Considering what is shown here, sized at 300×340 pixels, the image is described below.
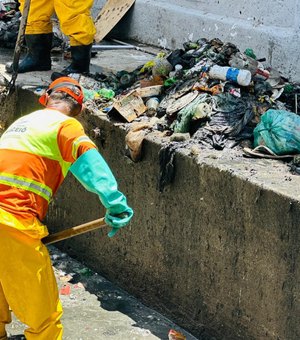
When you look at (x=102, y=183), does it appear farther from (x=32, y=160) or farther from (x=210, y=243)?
(x=210, y=243)

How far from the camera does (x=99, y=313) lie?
5770 mm

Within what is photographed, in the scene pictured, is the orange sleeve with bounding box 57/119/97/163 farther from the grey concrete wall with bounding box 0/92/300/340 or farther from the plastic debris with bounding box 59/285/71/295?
the plastic debris with bounding box 59/285/71/295

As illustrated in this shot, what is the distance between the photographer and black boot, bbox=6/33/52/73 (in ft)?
24.7

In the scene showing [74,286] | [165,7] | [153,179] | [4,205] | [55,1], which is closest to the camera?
[4,205]

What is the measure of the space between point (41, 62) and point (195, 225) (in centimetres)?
281

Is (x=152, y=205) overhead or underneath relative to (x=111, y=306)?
overhead

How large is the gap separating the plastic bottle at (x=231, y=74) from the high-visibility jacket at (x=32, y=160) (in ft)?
5.82

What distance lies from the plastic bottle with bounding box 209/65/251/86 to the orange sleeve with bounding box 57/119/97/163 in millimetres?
1807

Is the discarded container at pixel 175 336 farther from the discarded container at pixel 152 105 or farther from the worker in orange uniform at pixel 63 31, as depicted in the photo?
the worker in orange uniform at pixel 63 31

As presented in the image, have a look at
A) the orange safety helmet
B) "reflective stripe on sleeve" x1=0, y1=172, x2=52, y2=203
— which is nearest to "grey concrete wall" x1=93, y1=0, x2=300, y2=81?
the orange safety helmet

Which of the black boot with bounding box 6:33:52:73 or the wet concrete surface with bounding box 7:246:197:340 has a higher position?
the black boot with bounding box 6:33:52:73

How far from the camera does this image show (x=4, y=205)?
4.50 meters

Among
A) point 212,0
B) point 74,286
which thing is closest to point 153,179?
point 74,286

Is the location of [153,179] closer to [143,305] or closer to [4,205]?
[143,305]
